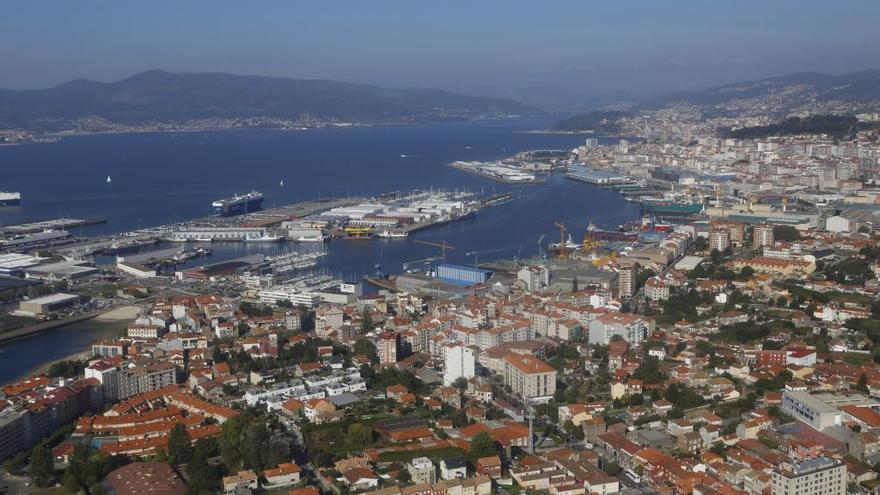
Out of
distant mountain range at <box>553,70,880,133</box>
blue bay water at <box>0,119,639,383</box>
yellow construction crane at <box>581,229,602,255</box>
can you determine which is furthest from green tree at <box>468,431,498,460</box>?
distant mountain range at <box>553,70,880,133</box>

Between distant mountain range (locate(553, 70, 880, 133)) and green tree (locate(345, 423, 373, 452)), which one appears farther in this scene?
distant mountain range (locate(553, 70, 880, 133))

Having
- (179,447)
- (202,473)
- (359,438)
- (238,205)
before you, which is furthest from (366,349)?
(238,205)

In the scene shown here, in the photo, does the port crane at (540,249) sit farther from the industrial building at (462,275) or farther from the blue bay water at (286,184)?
the industrial building at (462,275)

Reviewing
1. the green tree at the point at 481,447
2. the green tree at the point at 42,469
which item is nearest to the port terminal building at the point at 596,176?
the green tree at the point at 481,447

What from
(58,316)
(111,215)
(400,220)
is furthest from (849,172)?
(58,316)

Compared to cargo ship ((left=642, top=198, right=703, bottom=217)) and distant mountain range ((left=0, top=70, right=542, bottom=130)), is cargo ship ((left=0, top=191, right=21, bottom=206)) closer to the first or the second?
cargo ship ((left=642, top=198, right=703, bottom=217))

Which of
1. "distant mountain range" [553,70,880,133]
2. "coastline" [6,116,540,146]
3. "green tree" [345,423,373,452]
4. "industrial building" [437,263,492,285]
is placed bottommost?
"coastline" [6,116,540,146]

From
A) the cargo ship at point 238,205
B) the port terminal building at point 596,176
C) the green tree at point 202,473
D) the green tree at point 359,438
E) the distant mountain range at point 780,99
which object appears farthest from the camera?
the distant mountain range at point 780,99
